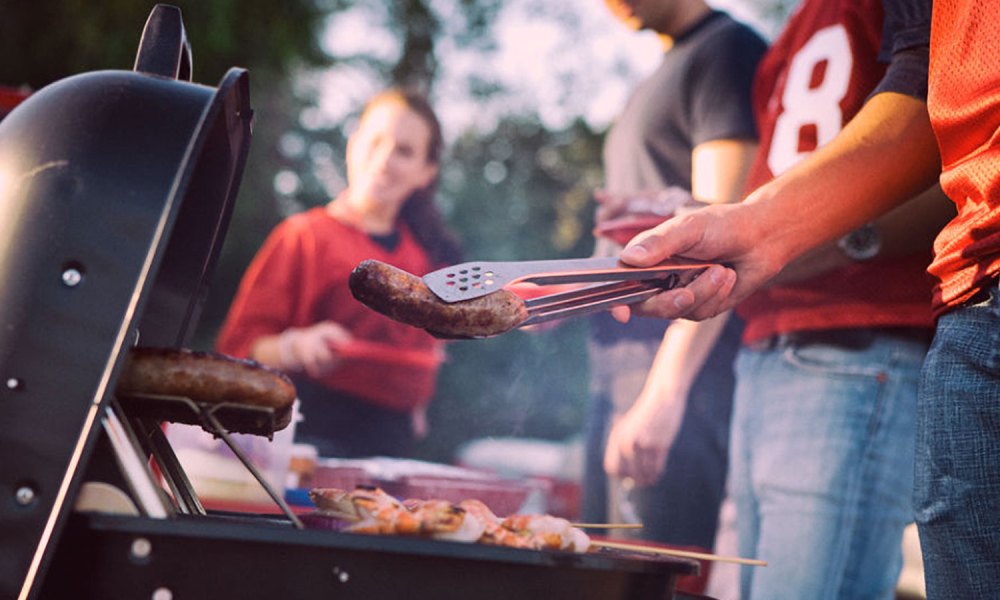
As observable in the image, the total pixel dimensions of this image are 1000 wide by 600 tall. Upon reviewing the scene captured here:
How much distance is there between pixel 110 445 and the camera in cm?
111

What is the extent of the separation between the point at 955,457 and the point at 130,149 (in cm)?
107

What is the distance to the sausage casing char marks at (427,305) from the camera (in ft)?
4.15

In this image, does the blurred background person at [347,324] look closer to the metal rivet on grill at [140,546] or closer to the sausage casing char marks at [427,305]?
the sausage casing char marks at [427,305]

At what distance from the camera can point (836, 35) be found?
83.9 inches

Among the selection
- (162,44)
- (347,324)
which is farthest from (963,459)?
(347,324)

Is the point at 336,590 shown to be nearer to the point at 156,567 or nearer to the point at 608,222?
the point at 156,567

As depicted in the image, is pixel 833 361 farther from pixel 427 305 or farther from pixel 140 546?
pixel 140 546

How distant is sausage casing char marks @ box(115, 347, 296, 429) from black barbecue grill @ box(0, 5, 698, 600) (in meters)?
0.04

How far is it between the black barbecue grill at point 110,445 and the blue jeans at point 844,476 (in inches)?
34.7

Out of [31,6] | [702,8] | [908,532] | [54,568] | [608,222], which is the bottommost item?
[54,568]

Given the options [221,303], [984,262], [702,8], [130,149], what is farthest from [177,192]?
[221,303]

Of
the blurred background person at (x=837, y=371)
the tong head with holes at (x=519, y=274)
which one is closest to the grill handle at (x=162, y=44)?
the tong head with holes at (x=519, y=274)

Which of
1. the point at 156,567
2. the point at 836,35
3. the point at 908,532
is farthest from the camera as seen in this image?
the point at 908,532

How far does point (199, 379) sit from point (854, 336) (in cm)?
137
